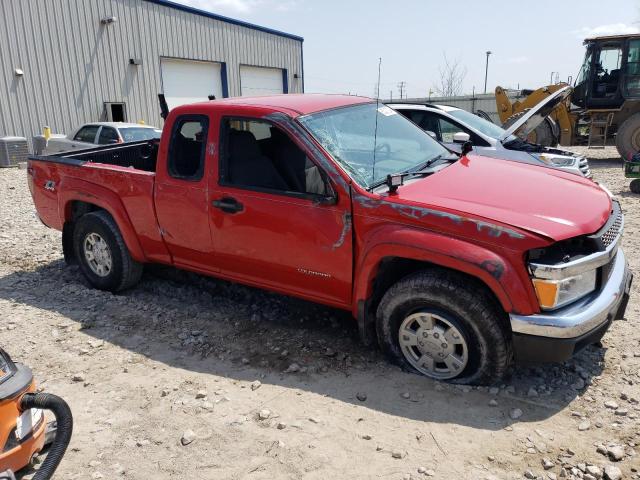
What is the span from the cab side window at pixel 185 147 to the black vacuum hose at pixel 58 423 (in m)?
2.09

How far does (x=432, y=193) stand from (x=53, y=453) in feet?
8.60

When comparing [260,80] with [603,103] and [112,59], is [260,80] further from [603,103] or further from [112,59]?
[603,103]

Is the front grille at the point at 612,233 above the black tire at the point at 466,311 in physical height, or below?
above

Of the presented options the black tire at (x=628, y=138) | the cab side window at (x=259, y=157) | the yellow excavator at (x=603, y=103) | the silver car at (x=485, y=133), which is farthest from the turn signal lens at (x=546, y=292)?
the black tire at (x=628, y=138)

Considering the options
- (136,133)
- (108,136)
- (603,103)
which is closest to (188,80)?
(136,133)

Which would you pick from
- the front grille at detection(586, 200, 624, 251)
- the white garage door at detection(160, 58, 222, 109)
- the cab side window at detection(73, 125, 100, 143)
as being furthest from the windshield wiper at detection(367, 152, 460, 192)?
the white garage door at detection(160, 58, 222, 109)

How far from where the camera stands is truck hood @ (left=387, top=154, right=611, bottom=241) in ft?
10.1

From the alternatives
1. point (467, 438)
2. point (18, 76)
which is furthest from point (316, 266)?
point (18, 76)

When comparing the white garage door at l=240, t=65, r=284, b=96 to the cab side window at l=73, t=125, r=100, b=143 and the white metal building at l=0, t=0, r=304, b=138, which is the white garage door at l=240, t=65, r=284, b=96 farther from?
the cab side window at l=73, t=125, r=100, b=143

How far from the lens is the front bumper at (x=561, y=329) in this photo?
2955 millimetres

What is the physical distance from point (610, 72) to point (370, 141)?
1301 centimetres

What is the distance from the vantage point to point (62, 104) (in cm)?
1698

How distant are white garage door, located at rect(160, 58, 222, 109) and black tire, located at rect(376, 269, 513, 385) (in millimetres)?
18303

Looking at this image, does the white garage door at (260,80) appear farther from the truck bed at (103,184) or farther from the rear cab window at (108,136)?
the truck bed at (103,184)
